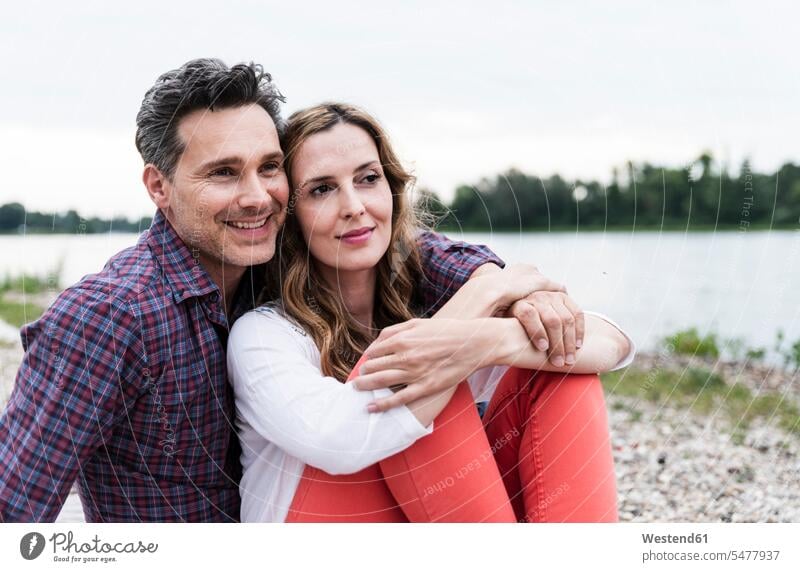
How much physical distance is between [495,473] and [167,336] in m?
0.59

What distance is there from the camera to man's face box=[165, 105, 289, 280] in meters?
1.43

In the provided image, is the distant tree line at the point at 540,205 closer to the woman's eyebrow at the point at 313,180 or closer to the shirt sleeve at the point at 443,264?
the shirt sleeve at the point at 443,264

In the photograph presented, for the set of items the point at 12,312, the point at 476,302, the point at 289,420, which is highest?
the point at 476,302

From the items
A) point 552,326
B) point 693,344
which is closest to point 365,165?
point 552,326

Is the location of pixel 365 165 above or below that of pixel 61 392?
above

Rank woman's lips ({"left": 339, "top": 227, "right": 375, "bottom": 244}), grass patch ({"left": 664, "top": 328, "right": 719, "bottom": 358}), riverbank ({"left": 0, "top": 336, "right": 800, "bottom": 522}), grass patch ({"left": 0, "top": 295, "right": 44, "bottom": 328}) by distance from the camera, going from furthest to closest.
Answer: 1. grass patch ({"left": 0, "top": 295, "right": 44, "bottom": 328})
2. grass patch ({"left": 664, "top": 328, "right": 719, "bottom": 358})
3. riverbank ({"left": 0, "top": 336, "right": 800, "bottom": 522})
4. woman's lips ({"left": 339, "top": 227, "right": 375, "bottom": 244})

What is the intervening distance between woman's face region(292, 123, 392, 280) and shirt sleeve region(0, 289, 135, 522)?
405mm

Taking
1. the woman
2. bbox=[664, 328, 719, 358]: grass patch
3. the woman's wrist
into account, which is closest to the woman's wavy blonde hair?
the woman

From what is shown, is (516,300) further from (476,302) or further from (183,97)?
(183,97)

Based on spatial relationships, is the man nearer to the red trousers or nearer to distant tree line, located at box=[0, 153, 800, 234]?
the red trousers

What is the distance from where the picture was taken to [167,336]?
133cm

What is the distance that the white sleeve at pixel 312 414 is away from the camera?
1.29 m

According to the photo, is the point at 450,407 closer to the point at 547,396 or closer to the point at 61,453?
the point at 547,396

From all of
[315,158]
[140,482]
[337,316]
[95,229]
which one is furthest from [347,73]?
[140,482]
